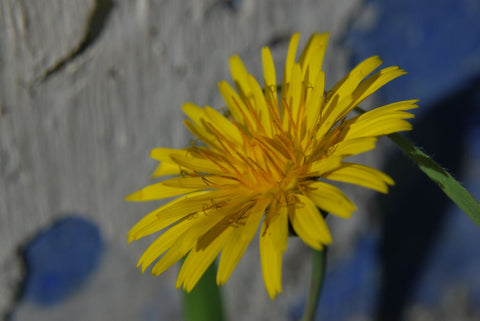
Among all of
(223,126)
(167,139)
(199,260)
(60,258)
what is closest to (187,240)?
(199,260)

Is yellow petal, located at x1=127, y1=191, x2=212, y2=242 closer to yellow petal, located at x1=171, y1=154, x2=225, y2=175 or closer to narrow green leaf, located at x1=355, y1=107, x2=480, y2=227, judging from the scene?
yellow petal, located at x1=171, y1=154, x2=225, y2=175

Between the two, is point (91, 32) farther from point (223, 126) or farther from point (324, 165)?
point (324, 165)

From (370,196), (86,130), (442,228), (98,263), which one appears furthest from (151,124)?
(442,228)

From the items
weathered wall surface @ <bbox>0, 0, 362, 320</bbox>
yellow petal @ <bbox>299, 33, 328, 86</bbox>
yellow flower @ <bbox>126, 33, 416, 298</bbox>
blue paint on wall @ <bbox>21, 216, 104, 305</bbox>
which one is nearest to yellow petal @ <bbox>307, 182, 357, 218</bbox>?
yellow flower @ <bbox>126, 33, 416, 298</bbox>

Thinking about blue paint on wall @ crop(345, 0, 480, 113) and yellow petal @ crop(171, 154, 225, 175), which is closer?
yellow petal @ crop(171, 154, 225, 175)

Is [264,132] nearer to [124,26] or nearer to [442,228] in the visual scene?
[124,26]

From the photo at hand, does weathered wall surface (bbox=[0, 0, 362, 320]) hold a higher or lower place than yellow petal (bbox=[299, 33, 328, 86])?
higher

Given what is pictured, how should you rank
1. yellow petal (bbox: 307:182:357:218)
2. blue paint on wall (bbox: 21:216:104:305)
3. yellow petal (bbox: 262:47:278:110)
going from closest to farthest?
yellow petal (bbox: 307:182:357:218) < yellow petal (bbox: 262:47:278:110) < blue paint on wall (bbox: 21:216:104:305)
